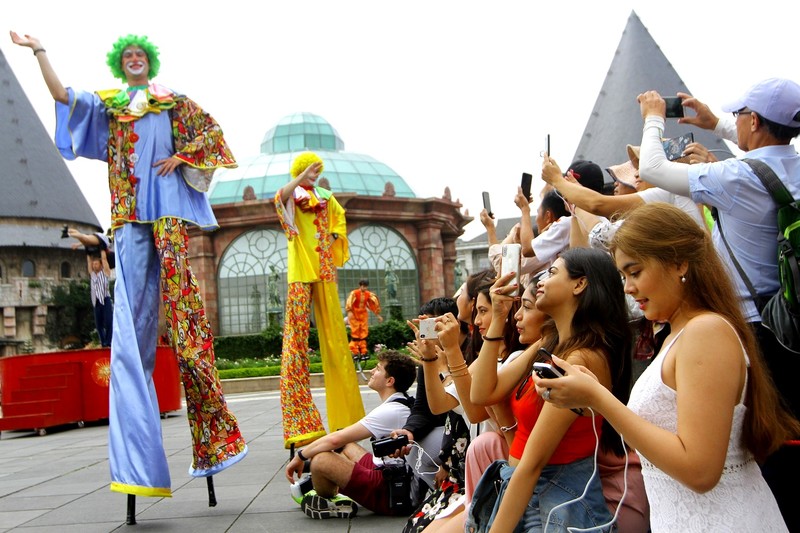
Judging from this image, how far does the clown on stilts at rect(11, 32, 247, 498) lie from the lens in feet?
16.4

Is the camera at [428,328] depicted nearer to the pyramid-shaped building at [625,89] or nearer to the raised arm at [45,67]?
the raised arm at [45,67]

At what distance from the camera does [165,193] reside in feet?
16.7

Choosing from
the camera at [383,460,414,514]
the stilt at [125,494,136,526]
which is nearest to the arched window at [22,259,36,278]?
the stilt at [125,494,136,526]

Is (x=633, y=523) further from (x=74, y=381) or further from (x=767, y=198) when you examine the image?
(x=74, y=381)

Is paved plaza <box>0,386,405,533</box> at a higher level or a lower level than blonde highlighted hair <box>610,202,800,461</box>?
lower

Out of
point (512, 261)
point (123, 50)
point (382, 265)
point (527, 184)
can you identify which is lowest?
point (512, 261)

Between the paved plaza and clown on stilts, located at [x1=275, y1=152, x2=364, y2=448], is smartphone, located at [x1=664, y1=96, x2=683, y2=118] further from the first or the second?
clown on stilts, located at [x1=275, y1=152, x2=364, y2=448]

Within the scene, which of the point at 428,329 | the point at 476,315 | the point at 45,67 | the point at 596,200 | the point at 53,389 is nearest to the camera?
the point at 428,329

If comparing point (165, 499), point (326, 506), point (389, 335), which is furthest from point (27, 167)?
point (326, 506)

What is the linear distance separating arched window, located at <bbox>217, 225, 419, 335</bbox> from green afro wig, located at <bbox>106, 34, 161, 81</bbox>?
24.0m

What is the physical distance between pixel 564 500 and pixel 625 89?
Answer: 26236 millimetres

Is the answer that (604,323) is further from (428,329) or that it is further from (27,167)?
(27,167)

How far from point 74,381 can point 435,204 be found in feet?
63.4

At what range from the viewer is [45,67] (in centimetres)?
493
